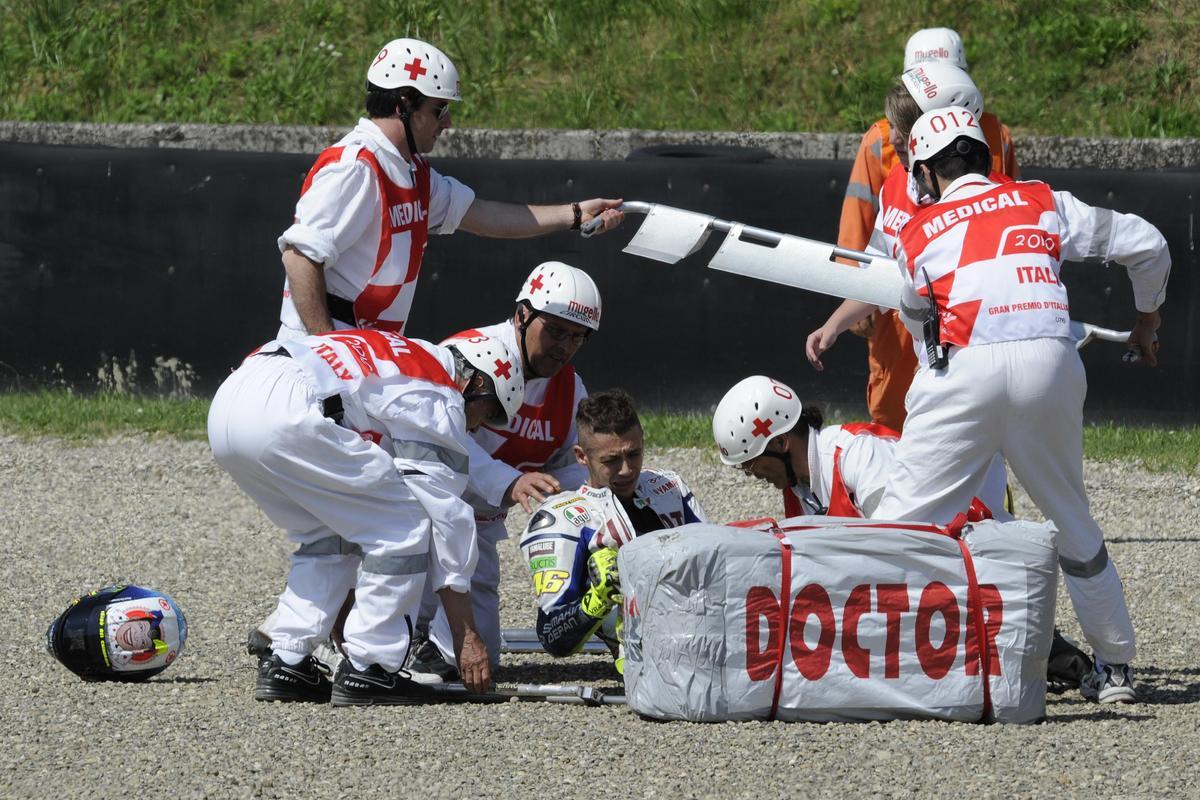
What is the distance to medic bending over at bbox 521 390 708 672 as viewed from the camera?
5.87m

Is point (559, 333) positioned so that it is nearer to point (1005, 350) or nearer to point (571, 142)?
point (1005, 350)

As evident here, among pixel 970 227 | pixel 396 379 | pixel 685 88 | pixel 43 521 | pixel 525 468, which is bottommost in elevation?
pixel 43 521

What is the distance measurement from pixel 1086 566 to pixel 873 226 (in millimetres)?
2085

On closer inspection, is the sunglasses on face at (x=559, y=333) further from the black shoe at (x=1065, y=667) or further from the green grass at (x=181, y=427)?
the green grass at (x=181, y=427)

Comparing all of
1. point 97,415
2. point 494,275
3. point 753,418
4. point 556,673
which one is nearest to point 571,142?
point 494,275

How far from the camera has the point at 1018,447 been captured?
5.36 m

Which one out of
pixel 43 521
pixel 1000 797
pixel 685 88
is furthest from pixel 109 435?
pixel 1000 797

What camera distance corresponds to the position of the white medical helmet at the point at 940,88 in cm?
653

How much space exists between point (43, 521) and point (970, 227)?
210 inches

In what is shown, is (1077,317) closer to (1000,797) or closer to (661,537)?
(661,537)

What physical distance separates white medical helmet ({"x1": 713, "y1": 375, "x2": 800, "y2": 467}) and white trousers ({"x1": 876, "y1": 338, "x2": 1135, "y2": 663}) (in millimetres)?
503

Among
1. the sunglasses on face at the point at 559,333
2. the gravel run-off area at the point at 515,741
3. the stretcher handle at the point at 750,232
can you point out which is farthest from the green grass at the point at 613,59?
the sunglasses on face at the point at 559,333

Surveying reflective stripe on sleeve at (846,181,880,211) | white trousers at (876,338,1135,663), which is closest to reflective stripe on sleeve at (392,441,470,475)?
white trousers at (876,338,1135,663)

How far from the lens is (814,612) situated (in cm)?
512
